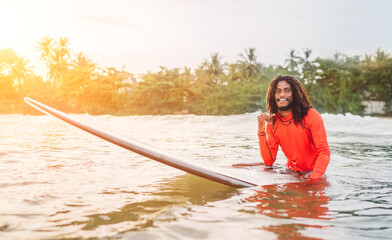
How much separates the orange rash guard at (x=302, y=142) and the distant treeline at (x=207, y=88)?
18.9m

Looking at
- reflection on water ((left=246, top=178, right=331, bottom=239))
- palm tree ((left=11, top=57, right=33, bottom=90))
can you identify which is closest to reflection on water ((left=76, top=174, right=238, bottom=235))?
reflection on water ((left=246, top=178, right=331, bottom=239))

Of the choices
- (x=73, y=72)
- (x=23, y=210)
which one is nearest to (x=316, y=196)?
(x=23, y=210)

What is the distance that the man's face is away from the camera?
3.37m

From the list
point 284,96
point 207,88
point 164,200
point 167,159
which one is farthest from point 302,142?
point 207,88

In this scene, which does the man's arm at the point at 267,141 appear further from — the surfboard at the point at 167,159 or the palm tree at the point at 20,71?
the palm tree at the point at 20,71

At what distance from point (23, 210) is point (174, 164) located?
1023mm

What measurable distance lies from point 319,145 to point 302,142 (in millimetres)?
208

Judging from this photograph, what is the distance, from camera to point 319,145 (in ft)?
10.3

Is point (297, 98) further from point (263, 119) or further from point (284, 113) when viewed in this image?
point (263, 119)

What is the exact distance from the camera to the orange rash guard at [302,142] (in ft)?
10.3

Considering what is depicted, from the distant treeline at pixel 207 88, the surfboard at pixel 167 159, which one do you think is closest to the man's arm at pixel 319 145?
the surfboard at pixel 167 159

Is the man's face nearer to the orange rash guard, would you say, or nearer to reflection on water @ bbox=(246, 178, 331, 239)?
the orange rash guard

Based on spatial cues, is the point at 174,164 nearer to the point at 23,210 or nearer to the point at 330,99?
the point at 23,210

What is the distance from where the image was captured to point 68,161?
467cm
